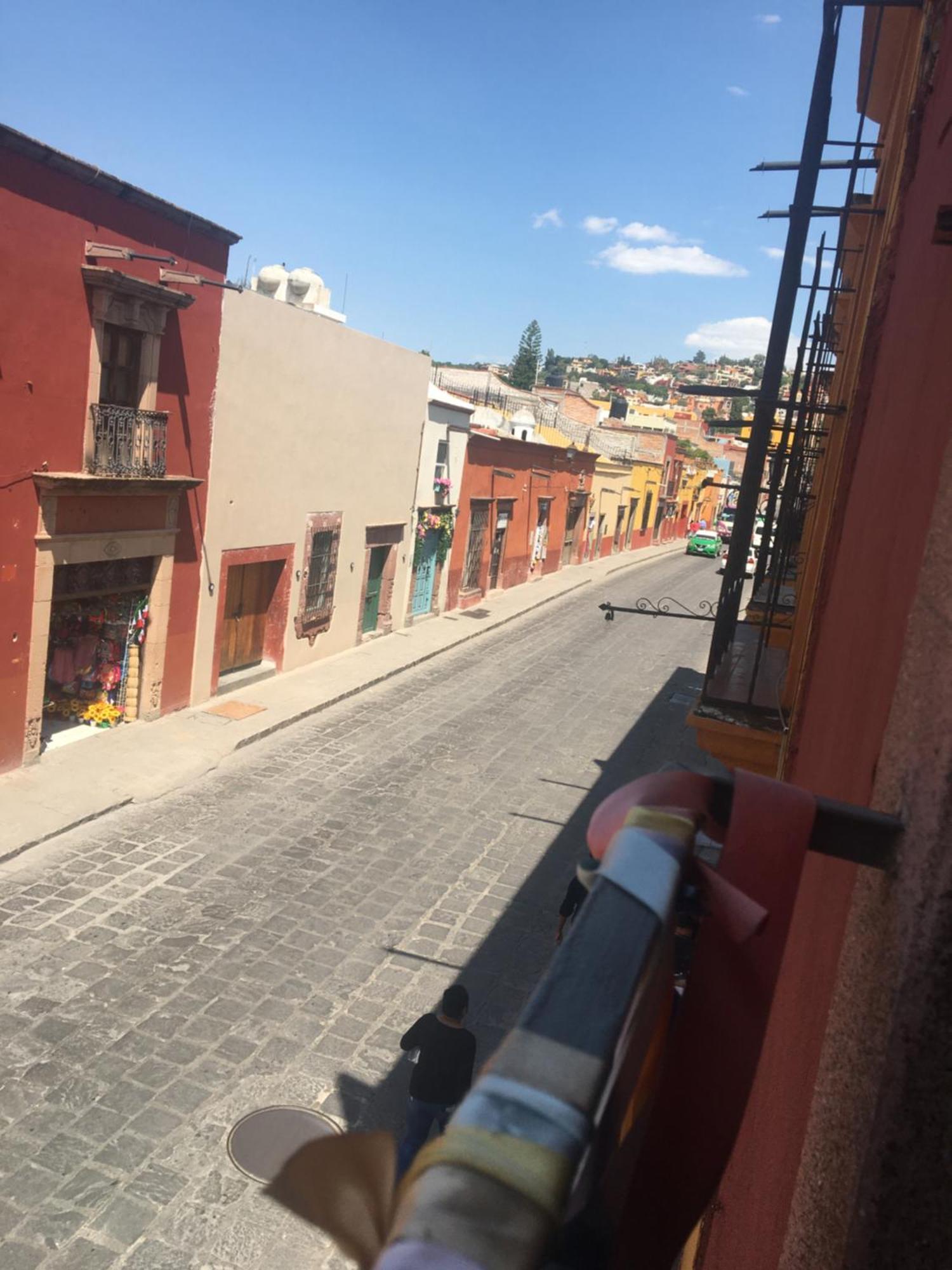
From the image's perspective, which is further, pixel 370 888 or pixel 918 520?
pixel 370 888

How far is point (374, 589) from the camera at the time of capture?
874 inches

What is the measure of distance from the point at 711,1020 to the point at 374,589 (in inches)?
824

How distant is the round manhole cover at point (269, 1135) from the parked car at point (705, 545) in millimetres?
47267

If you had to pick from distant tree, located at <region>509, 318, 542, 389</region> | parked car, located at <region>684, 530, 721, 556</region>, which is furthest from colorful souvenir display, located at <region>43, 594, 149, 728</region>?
distant tree, located at <region>509, 318, 542, 389</region>

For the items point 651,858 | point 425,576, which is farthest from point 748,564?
point 651,858

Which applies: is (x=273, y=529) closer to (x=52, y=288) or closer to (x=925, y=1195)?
(x=52, y=288)

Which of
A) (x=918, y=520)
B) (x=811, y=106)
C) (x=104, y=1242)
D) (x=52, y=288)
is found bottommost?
(x=104, y=1242)

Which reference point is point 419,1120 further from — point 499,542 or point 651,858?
point 499,542

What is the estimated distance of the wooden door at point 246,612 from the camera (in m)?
16.8

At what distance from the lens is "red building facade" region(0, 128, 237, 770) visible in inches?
439

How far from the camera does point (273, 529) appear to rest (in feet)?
56.3

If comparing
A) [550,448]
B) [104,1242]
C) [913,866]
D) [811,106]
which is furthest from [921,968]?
[550,448]

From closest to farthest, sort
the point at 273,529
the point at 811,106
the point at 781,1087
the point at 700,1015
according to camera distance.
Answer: the point at 700,1015
the point at 781,1087
the point at 811,106
the point at 273,529

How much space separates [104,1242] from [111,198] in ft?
36.3
